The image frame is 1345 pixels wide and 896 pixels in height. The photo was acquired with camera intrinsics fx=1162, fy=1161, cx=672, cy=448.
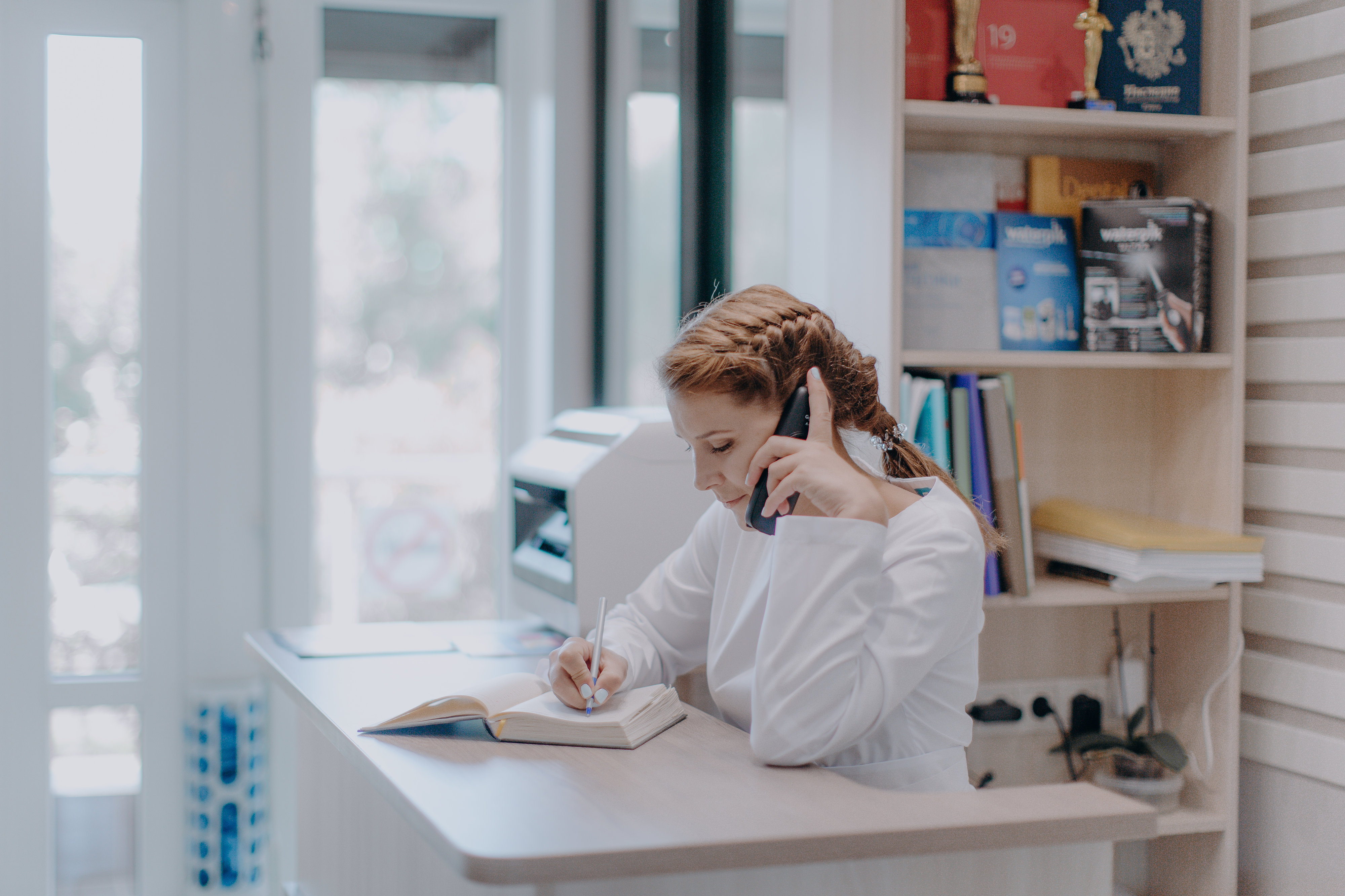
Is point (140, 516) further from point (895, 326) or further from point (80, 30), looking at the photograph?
point (895, 326)

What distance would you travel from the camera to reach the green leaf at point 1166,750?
6.48 ft

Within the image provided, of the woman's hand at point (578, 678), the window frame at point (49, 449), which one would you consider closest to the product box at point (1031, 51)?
the woman's hand at point (578, 678)

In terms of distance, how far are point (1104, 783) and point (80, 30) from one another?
250cm

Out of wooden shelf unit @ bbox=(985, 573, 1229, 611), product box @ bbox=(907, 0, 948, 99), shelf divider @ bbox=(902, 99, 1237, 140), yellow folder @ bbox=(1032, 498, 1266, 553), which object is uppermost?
product box @ bbox=(907, 0, 948, 99)

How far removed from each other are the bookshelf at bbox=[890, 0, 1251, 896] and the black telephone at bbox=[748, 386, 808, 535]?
53 centimetres

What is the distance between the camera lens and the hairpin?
1436mm

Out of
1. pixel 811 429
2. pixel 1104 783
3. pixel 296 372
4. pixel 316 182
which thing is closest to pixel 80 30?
pixel 316 182

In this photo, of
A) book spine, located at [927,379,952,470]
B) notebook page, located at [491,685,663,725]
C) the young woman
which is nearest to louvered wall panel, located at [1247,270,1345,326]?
book spine, located at [927,379,952,470]

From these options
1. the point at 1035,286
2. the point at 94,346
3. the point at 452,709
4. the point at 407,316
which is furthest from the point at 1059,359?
the point at 94,346

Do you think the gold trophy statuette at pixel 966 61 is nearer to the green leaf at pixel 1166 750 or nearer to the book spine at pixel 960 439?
the book spine at pixel 960 439

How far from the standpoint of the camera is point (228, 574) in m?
2.52

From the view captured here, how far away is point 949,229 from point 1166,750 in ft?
3.17

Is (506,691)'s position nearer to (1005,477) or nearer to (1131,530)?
(1005,477)

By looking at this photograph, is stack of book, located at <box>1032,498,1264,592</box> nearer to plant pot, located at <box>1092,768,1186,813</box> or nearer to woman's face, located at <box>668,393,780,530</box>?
plant pot, located at <box>1092,768,1186,813</box>
